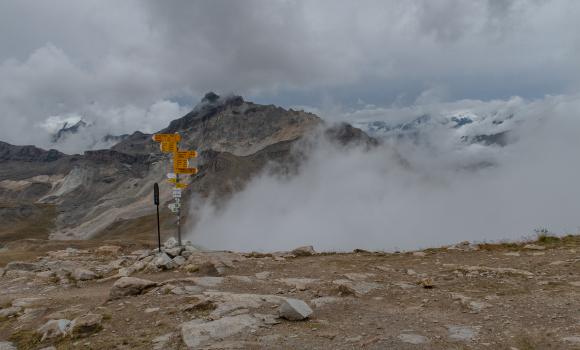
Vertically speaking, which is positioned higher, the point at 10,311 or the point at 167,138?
the point at 167,138

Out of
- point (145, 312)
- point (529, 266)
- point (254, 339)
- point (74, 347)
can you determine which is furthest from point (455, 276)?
point (74, 347)

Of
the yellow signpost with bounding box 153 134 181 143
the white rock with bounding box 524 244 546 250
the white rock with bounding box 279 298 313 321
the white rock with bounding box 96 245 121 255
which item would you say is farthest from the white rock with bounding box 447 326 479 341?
the white rock with bounding box 96 245 121 255

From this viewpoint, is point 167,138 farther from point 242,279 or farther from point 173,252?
point 242,279

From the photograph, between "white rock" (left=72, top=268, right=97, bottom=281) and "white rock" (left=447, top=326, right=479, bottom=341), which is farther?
"white rock" (left=72, top=268, right=97, bottom=281)

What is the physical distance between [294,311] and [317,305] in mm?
1605

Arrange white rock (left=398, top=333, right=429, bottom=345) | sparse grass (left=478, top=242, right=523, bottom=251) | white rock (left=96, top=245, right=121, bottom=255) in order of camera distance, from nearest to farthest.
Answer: white rock (left=398, top=333, right=429, bottom=345), sparse grass (left=478, top=242, right=523, bottom=251), white rock (left=96, top=245, right=121, bottom=255)

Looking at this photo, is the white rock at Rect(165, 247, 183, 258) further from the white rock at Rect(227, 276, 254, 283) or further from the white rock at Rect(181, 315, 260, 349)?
the white rock at Rect(181, 315, 260, 349)

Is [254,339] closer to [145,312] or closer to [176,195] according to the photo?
[145,312]

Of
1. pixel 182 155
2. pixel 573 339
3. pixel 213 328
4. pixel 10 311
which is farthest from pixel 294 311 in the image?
pixel 182 155

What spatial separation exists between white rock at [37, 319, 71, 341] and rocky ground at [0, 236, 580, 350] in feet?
0.11

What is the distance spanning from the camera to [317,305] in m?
13.8

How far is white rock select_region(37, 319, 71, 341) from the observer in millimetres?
12741

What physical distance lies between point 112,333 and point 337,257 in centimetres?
1302

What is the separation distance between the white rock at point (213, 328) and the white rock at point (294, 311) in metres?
0.76
